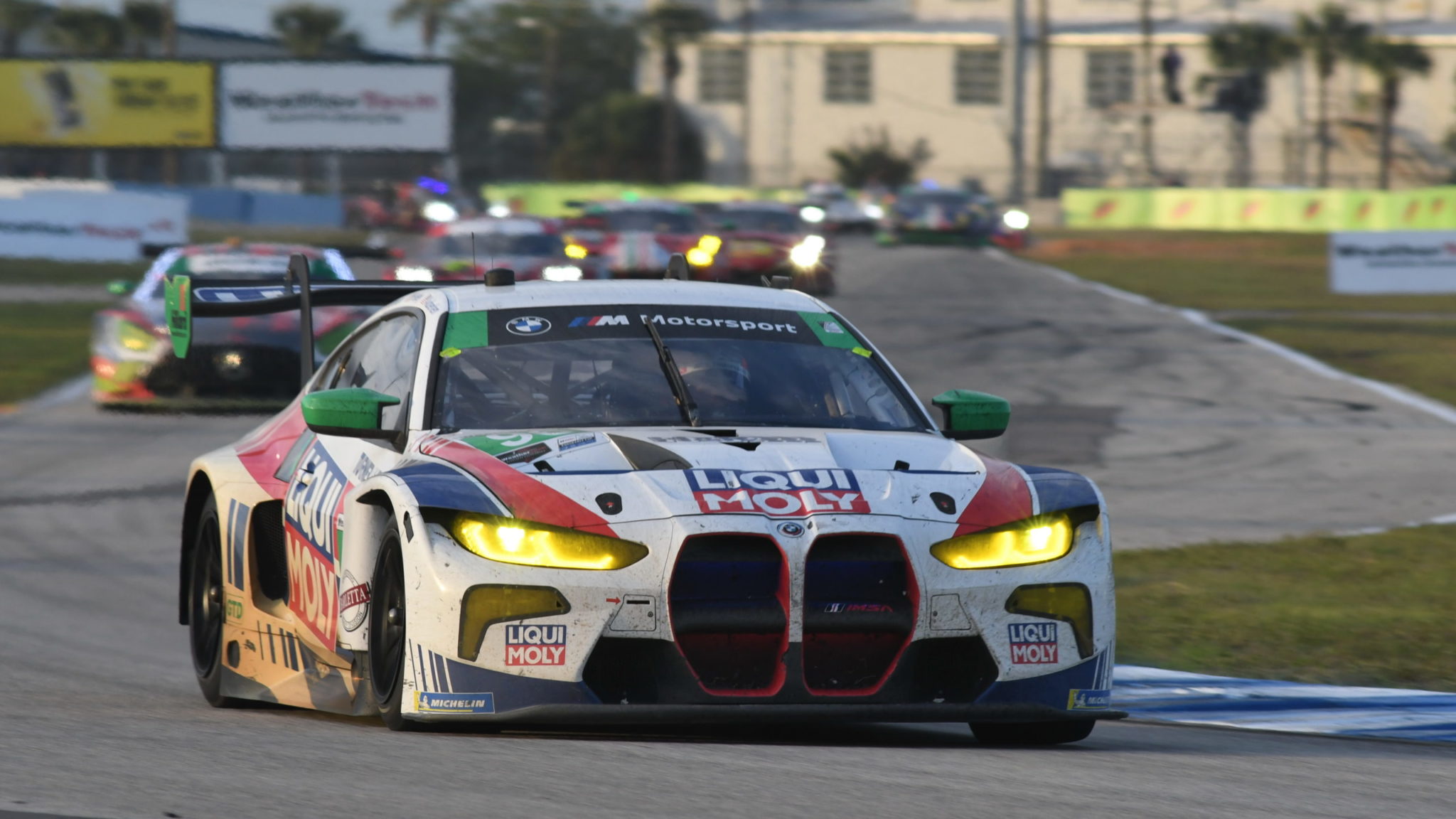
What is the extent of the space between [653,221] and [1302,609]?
24959 millimetres

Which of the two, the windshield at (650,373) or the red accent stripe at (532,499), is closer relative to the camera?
the red accent stripe at (532,499)

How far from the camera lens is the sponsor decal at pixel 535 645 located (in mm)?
5391

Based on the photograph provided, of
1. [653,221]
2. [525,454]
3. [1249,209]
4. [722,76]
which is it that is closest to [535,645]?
[525,454]

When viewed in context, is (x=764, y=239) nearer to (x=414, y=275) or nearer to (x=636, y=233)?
(x=636, y=233)

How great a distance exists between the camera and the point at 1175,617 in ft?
30.3

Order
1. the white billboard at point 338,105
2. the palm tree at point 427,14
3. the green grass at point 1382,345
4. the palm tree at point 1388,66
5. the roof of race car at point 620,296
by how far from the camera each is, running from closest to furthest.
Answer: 1. the roof of race car at point 620,296
2. the green grass at point 1382,345
3. the white billboard at point 338,105
4. the palm tree at point 1388,66
5. the palm tree at point 427,14

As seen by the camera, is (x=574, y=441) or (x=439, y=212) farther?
(x=439, y=212)

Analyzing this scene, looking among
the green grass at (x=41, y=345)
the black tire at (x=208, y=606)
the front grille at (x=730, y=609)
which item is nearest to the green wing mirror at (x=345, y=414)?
the black tire at (x=208, y=606)

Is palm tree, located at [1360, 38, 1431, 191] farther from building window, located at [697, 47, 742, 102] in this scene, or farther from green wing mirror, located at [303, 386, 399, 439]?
green wing mirror, located at [303, 386, 399, 439]

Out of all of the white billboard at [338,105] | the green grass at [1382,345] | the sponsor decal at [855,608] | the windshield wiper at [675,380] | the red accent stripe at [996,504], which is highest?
the white billboard at [338,105]

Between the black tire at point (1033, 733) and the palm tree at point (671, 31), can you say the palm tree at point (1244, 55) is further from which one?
the black tire at point (1033, 733)

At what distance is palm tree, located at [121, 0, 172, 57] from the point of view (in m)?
97.0

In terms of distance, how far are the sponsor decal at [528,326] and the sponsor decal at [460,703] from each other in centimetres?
144

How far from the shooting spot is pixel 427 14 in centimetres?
12056
